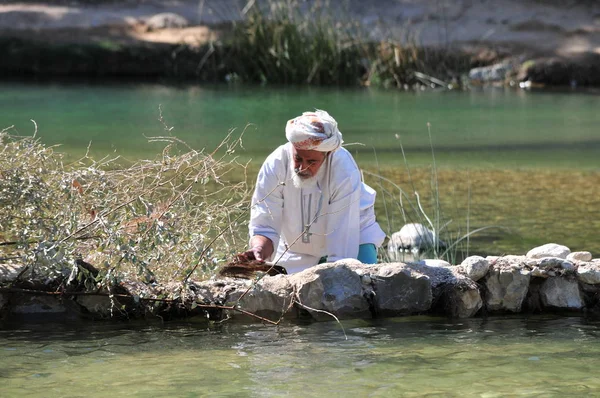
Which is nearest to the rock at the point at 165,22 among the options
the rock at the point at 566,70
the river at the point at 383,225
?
the river at the point at 383,225

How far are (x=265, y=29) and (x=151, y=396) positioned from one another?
13.3 m

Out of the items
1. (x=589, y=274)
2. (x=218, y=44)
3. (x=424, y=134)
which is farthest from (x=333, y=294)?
(x=218, y=44)

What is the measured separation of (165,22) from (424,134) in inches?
317

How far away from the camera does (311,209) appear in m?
5.14

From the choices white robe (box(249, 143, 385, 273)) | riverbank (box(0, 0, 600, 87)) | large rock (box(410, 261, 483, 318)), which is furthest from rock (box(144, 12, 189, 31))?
large rock (box(410, 261, 483, 318))

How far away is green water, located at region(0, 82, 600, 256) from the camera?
7742 millimetres

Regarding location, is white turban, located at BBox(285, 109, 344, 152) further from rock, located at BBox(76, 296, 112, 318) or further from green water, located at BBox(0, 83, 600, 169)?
green water, located at BBox(0, 83, 600, 169)

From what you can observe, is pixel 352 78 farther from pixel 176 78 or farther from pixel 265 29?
pixel 176 78

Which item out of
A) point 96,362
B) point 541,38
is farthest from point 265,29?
point 96,362

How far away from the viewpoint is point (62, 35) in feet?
59.4

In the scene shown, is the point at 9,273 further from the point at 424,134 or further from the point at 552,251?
the point at 424,134

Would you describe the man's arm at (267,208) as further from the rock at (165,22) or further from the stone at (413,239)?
the rock at (165,22)

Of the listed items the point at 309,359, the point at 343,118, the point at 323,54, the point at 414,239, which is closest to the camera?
the point at 309,359

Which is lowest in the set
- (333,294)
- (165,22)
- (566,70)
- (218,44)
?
(333,294)
